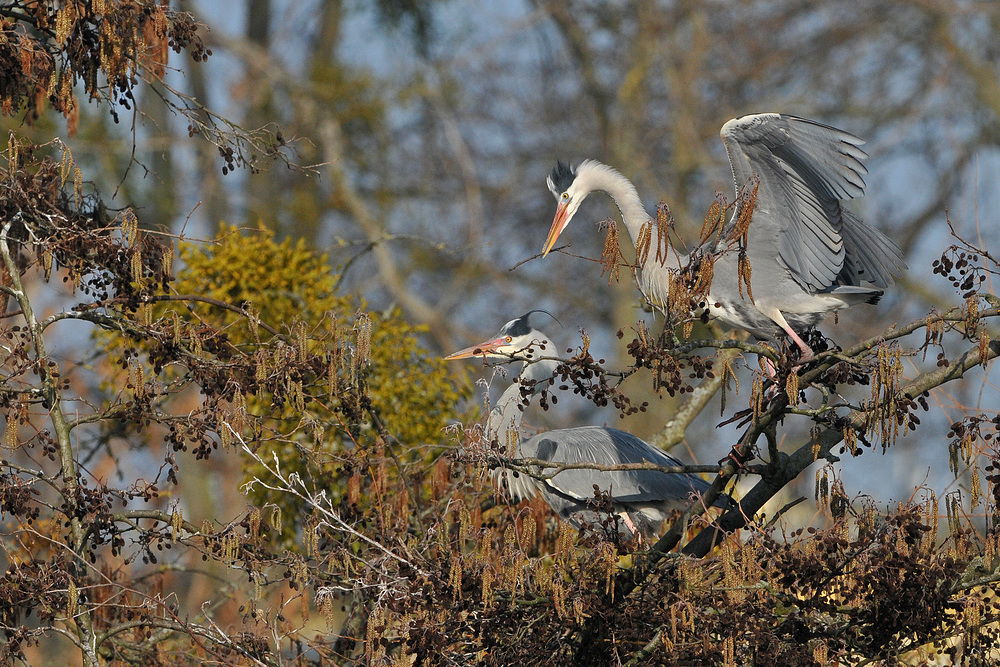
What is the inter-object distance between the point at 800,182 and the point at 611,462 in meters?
1.43

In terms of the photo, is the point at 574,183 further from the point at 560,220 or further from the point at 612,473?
the point at 612,473

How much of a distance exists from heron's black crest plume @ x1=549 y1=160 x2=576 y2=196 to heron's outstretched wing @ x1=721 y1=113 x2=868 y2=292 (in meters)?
0.97

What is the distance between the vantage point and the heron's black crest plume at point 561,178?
492 cm

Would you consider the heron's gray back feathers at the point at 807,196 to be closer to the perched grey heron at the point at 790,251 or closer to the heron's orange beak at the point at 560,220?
the perched grey heron at the point at 790,251

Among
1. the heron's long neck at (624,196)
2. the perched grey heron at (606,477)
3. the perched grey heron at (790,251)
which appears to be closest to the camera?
the perched grey heron at (790,251)

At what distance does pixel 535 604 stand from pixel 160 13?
1.96 metres

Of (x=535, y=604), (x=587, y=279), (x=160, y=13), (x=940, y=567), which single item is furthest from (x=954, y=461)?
(x=587, y=279)

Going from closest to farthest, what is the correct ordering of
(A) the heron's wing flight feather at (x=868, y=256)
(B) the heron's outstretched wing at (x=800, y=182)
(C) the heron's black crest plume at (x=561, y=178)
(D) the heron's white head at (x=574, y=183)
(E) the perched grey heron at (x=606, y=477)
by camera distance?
(B) the heron's outstretched wing at (x=800, y=182), (A) the heron's wing flight feather at (x=868, y=256), (D) the heron's white head at (x=574, y=183), (E) the perched grey heron at (x=606, y=477), (C) the heron's black crest plume at (x=561, y=178)

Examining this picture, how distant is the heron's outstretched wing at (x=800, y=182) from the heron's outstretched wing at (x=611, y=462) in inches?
41.8

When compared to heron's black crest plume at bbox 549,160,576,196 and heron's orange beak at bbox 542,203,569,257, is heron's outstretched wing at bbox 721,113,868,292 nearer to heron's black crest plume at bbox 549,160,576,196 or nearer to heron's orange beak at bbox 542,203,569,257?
heron's orange beak at bbox 542,203,569,257

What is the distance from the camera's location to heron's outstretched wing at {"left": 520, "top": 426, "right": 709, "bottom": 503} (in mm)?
4793

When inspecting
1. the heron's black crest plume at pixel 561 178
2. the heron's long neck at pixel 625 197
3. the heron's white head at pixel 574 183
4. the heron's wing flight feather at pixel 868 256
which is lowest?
the heron's wing flight feather at pixel 868 256

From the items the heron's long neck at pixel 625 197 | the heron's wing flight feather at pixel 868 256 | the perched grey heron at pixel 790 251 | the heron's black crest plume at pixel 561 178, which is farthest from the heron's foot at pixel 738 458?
the heron's black crest plume at pixel 561 178

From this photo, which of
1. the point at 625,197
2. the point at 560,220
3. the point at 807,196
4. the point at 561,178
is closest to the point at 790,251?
the point at 807,196
